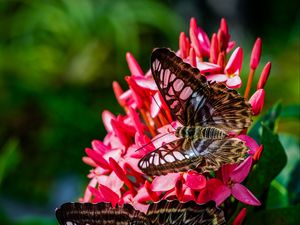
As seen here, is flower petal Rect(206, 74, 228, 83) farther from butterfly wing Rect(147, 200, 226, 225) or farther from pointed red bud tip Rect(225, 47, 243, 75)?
butterfly wing Rect(147, 200, 226, 225)

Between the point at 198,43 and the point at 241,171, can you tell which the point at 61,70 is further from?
the point at 241,171

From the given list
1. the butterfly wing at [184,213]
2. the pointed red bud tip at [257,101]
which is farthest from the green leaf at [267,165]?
the butterfly wing at [184,213]

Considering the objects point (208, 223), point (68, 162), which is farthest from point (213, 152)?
point (68, 162)

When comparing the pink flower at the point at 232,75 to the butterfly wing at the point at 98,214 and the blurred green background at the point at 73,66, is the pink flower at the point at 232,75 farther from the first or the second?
the blurred green background at the point at 73,66

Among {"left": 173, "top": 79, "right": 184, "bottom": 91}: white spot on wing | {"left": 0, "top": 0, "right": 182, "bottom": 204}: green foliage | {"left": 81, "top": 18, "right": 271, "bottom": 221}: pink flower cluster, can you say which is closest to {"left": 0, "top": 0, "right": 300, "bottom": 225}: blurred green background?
{"left": 0, "top": 0, "right": 182, "bottom": 204}: green foliage

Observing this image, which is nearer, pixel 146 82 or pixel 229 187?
pixel 229 187

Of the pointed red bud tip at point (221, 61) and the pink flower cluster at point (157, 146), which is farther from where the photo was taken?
the pointed red bud tip at point (221, 61)

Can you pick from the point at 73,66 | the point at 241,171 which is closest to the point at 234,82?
the point at 241,171
